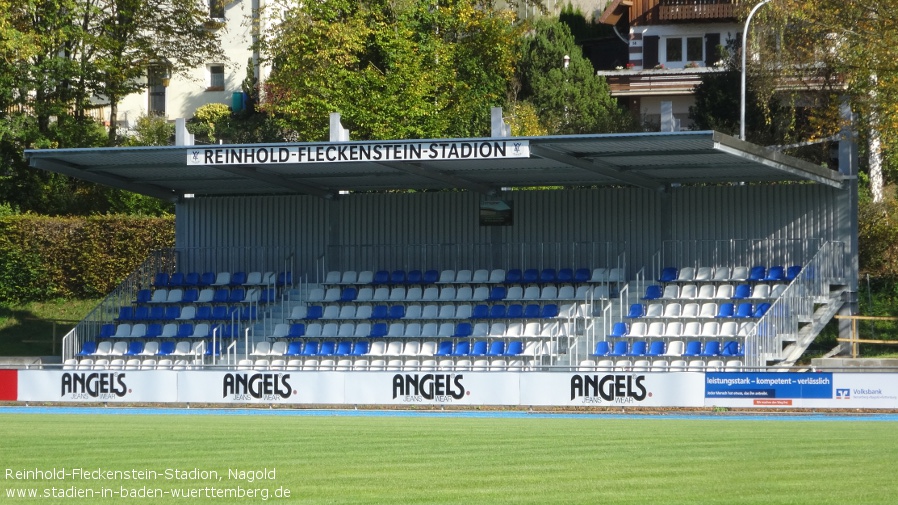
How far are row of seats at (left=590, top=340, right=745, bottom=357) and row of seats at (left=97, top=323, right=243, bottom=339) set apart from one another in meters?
8.70

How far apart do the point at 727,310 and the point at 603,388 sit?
517 cm

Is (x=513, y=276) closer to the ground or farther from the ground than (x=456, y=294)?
farther from the ground

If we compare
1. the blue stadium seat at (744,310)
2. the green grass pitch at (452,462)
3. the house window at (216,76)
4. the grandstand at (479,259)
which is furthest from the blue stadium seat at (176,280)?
the house window at (216,76)

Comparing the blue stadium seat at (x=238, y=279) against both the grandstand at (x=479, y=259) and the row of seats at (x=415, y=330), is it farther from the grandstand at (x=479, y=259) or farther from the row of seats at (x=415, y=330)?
the row of seats at (x=415, y=330)

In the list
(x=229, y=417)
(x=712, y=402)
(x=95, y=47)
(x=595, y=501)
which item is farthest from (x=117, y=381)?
(x=95, y=47)

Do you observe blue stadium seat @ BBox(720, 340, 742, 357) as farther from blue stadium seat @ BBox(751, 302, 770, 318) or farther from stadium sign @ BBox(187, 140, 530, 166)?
stadium sign @ BBox(187, 140, 530, 166)

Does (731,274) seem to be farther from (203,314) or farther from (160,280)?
(160,280)

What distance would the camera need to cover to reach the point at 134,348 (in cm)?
3116

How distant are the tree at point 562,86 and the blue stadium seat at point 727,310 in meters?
17.6

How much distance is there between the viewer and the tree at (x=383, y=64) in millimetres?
40344

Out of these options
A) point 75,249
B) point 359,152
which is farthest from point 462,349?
point 75,249

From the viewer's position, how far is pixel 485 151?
25719 mm

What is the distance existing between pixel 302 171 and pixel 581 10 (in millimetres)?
34386

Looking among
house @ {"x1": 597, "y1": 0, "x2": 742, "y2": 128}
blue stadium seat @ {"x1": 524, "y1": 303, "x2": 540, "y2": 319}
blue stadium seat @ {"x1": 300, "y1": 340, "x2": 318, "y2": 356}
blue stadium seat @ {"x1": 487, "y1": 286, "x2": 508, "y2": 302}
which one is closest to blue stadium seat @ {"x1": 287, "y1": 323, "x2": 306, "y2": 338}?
blue stadium seat @ {"x1": 300, "y1": 340, "x2": 318, "y2": 356}
